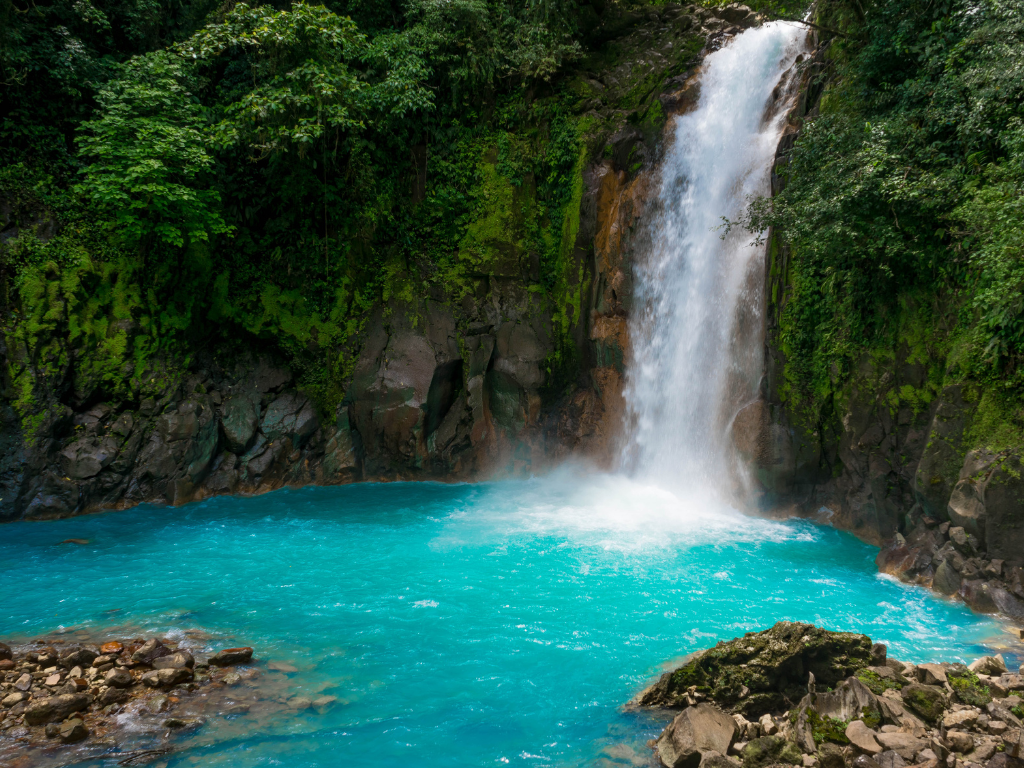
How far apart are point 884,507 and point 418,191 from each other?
1354 centimetres

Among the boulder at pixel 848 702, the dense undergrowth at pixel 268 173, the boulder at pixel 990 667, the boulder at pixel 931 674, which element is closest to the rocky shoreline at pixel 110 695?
the boulder at pixel 848 702

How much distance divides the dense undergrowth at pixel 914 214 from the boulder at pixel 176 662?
35.6 feet

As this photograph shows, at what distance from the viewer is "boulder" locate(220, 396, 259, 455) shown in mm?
14453

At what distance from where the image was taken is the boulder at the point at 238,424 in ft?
47.4

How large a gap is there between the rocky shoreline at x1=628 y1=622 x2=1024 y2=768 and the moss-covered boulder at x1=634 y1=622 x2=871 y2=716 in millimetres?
10

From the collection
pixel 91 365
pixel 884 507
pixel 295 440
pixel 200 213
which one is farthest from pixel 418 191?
pixel 884 507

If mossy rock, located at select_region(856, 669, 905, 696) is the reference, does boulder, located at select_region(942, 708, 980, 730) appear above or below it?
above

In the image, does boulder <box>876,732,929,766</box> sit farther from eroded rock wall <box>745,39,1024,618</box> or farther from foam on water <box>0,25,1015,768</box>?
eroded rock wall <box>745,39,1024,618</box>

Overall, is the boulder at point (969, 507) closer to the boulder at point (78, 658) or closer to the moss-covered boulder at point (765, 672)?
the moss-covered boulder at point (765, 672)

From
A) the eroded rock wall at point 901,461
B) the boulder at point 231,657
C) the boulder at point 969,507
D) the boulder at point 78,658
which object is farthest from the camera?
the boulder at point 969,507

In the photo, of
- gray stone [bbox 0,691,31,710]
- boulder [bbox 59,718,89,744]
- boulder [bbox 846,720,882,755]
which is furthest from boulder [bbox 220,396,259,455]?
boulder [bbox 846,720,882,755]

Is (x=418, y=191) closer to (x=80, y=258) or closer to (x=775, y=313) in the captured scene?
(x=80, y=258)

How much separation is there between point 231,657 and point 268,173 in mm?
12419

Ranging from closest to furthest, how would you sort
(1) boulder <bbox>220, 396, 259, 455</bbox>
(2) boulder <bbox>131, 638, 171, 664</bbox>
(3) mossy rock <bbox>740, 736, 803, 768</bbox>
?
(3) mossy rock <bbox>740, 736, 803, 768</bbox> → (2) boulder <bbox>131, 638, 171, 664</bbox> → (1) boulder <bbox>220, 396, 259, 455</bbox>
